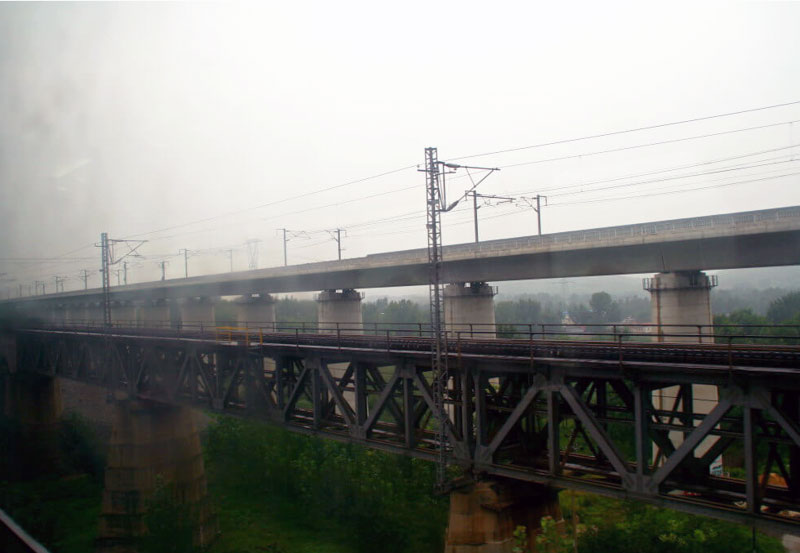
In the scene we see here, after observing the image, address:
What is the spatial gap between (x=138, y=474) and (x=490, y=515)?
1413 cm

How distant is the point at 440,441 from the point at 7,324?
25.8 m

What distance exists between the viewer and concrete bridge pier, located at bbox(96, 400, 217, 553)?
19438 millimetres

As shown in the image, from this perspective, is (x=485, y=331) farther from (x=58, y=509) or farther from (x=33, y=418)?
(x=33, y=418)

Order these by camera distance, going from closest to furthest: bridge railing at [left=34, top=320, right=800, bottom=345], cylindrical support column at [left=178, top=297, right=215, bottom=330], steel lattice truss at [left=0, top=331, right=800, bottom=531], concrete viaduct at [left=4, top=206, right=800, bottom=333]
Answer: steel lattice truss at [left=0, top=331, right=800, bottom=531]
bridge railing at [left=34, top=320, right=800, bottom=345]
concrete viaduct at [left=4, top=206, right=800, bottom=333]
cylindrical support column at [left=178, top=297, right=215, bottom=330]

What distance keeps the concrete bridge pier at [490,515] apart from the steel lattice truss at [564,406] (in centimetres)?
45

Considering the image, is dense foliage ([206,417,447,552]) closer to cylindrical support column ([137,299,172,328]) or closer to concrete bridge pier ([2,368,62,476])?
concrete bridge pier ([2,368,62,476])

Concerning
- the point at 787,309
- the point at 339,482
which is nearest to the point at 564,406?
the point at 339,482

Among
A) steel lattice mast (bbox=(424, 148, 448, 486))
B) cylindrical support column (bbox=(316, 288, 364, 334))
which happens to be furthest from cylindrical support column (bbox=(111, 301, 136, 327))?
steel lattice mast (bbox=(424, 148, 448, 486))

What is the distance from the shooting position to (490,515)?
33.7 feet

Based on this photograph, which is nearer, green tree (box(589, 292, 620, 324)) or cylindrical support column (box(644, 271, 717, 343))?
cylindrical support column (box(644, 271, 717, 343))

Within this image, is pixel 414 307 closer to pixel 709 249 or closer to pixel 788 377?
A: pixel 709 249

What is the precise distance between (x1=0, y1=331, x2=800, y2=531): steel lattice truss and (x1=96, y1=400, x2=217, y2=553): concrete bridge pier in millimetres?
3423

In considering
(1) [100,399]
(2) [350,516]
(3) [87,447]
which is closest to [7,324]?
(3) [87,447]

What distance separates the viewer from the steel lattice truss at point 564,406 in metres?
7.14
